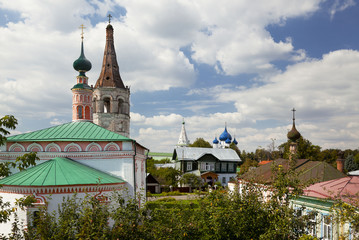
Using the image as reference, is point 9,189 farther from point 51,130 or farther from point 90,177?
point 51,130

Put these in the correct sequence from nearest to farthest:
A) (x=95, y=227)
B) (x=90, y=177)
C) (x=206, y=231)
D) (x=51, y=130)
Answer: (x=95, y=227)
(x=206, y=231)
(x=90, y=177)
(x=51, y=130)

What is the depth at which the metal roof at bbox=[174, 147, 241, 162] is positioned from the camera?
44531 millimetres

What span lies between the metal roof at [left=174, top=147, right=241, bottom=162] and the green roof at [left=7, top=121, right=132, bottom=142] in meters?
28.3

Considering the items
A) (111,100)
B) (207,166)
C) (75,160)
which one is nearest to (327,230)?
(75,160)

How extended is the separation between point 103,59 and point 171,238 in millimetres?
29480

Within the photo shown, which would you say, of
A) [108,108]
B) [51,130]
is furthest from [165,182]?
[51,130]

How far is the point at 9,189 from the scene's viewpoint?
40.5 feet

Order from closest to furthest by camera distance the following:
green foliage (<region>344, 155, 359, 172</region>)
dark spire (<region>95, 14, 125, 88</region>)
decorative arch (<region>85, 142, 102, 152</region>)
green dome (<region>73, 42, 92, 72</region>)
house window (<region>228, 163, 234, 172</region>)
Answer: decorative arch (<region>85, 142, 102, 152</region>) → green dome (<region>73, 42, 92, 72</region>) → dark spire (<region>95, 14, 125, 88</region>) → green foliage (<region>344, 155, 359, 172</region>) → house window (<region>228, 163, 234, 172</region>)

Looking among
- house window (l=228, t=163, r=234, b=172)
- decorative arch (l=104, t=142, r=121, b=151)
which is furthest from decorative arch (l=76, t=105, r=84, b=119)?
house window (l=228, t=163, r=234, b=172)

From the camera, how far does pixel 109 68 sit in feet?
108

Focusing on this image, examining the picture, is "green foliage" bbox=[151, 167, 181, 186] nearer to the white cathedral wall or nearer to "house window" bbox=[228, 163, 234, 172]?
"house window" bbox=[228, 163, 234, 172]

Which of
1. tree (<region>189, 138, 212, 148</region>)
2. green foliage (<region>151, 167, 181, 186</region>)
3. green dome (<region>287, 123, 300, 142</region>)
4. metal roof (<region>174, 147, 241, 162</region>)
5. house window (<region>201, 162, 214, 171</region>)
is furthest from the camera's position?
tree (<region>189, 138, 212, 148</region>)

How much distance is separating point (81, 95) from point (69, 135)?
15.2ft

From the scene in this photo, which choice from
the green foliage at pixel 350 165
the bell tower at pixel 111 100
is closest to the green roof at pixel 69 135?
the bell tower at pixel 111 100
